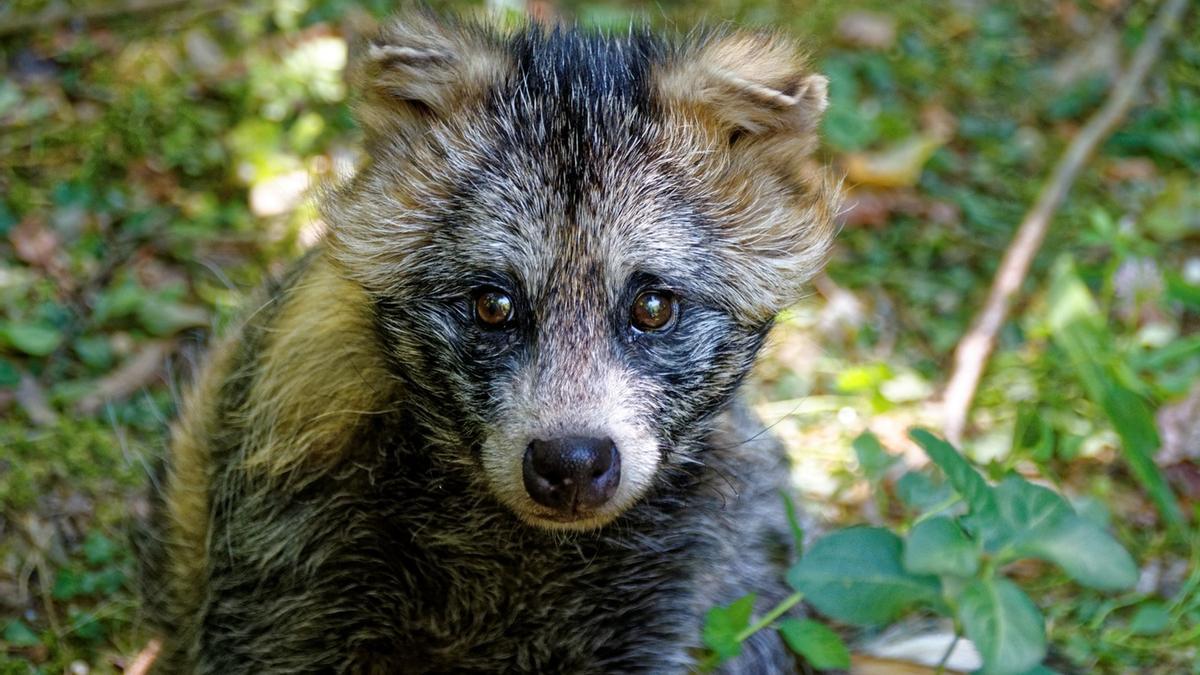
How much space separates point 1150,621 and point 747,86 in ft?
8.12

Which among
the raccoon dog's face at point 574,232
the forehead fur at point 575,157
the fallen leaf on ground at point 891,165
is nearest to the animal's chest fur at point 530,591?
the raccoon dog's face at point 574,232

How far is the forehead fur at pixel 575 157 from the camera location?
374cm

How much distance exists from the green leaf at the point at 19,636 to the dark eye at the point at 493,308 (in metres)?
2.24

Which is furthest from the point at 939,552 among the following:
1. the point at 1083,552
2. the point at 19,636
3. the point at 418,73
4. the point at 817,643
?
the point at 19,636

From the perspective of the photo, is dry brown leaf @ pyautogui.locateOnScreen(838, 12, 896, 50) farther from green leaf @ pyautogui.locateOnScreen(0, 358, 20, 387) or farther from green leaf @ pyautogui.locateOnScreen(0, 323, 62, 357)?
green leaf @ pyautogui.locateOnScreen(0, 358, 20, 387)

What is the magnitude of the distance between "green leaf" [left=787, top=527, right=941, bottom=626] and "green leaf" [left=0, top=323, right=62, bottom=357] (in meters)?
3.60

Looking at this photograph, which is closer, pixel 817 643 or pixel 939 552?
pixel 939 552

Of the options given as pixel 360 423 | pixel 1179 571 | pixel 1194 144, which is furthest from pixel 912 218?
pixel 360 423

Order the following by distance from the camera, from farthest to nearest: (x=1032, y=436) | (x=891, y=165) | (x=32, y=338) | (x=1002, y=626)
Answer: (x=891, y=165)
(x=32, y=338)
(x=1032, y=436)
(x=1002, y=626)

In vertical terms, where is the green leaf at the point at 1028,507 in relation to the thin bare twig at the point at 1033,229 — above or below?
above

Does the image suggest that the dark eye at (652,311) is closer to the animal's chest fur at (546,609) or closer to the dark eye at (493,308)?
the dark eye at (493,308)

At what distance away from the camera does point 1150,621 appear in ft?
15.8

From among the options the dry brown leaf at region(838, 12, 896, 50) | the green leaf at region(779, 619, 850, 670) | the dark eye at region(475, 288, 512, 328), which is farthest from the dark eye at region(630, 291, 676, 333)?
the dry brown leaf at region(838, 12, 896, 50)

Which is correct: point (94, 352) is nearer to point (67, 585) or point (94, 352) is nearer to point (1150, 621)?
point (67, 585)
